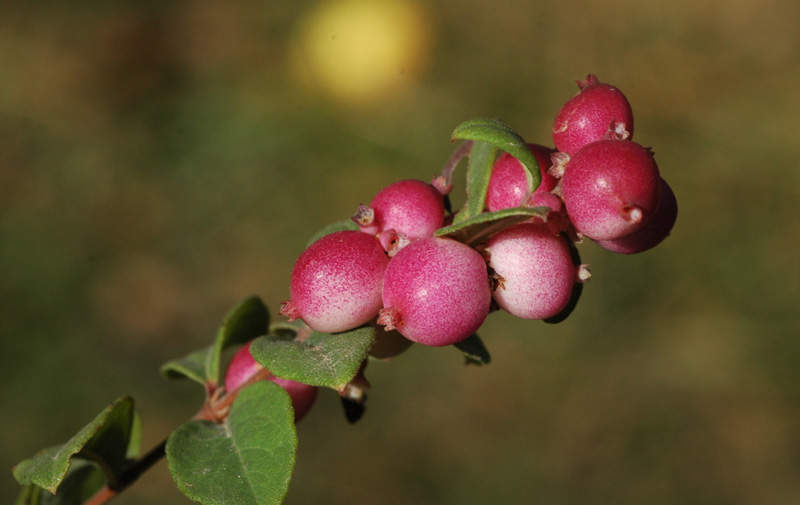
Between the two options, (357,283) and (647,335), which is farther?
(647,335)

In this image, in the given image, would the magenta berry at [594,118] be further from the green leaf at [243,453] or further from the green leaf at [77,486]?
the green leaf at [77,486]

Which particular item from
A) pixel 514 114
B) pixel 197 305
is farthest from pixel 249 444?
pixel 514 114

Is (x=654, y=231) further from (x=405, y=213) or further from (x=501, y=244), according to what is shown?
(x=405, y=213)

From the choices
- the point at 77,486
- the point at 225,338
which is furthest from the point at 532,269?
the point at 77,486

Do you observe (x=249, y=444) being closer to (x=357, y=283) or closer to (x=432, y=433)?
(x=357, y=283)

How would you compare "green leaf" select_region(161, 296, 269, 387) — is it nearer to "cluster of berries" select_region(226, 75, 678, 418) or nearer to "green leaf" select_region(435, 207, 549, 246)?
"cluster of berries" select_region(226, 75, 678, 418)

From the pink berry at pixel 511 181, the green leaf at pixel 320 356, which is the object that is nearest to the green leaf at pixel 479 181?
the pink berry at pixel 511 181
